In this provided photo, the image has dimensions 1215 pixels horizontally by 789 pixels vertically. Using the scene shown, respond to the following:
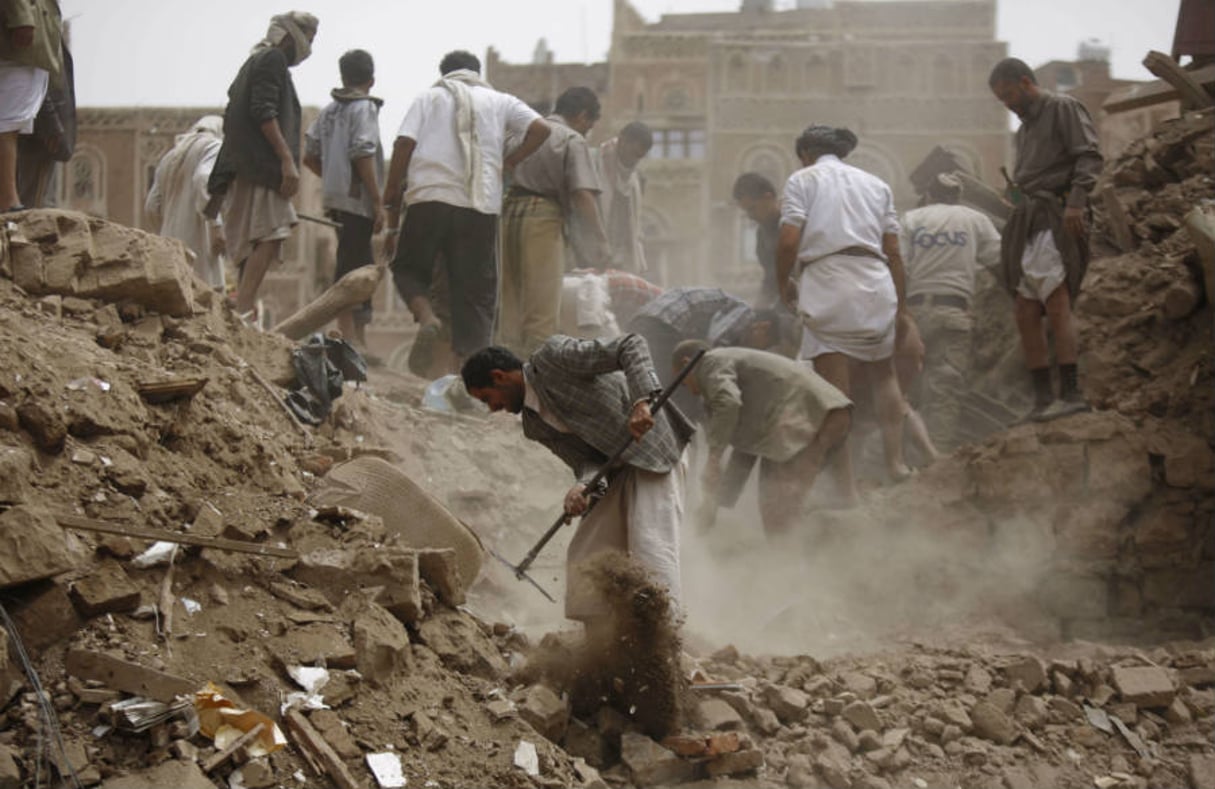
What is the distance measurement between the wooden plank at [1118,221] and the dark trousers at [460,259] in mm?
3645

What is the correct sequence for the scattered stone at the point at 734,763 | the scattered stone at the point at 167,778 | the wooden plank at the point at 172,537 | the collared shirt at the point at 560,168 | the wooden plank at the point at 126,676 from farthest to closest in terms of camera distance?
the collared shirt at the point at 560,168 < the scattered stone at the point at 734,763 < the wooden plank at the point at 172,537 < the wooden plank at the point at 126,676 < the scattered stone at the point at 167,778

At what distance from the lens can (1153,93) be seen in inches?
344

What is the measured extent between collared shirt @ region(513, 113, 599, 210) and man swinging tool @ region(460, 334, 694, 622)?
11.1 ft

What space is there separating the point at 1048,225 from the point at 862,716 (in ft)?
11.8

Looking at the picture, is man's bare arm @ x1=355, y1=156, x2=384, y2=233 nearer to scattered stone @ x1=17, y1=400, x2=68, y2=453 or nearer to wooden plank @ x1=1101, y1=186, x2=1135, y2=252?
scattered stone @ x1=17, y1=400, x2=68, y2=453

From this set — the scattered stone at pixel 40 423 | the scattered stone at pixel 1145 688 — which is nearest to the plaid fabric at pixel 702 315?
the scattered stone at pixel 1145 688

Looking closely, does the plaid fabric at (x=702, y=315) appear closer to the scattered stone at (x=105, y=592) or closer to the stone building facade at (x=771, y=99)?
the scattered stone at (x=105, y=592)

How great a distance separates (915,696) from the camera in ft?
19.4

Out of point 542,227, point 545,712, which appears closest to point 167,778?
point 545,712

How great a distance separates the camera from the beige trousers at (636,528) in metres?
5.34

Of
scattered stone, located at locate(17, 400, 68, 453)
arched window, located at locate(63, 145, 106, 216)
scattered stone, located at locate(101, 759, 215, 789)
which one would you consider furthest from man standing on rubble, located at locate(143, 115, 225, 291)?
arched window, located at locate(63, 145, 106, 216)

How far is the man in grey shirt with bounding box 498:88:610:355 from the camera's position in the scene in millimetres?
8555

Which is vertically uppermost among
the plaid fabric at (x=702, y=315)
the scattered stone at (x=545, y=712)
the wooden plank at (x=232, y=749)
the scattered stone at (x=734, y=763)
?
the plaid fabric at (x=702, y=315)

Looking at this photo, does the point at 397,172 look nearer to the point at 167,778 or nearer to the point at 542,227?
the point at 542,227
